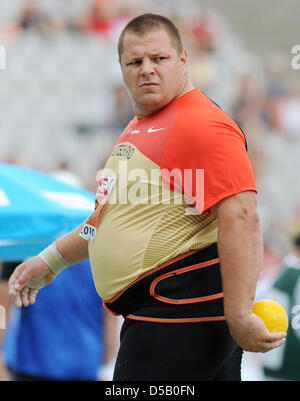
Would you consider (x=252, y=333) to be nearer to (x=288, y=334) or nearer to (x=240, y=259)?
(x=240, y=259)

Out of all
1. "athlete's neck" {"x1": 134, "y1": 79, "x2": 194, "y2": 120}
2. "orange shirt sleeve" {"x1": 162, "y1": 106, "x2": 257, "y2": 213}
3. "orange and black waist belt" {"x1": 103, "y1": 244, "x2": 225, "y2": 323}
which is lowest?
"orange and black waist belt" {"x1": 103, "y1": 244, "x2": 225, "y2": 323}

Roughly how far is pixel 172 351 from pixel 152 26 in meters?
0.85

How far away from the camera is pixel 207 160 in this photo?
145 cm

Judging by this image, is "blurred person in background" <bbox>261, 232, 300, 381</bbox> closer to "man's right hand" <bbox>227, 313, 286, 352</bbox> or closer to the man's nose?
"man's right hand" <bbox>227, 313, 286, 352</bbox>

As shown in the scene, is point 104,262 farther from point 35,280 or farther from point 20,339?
point 20,339

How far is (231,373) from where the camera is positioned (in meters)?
1.73

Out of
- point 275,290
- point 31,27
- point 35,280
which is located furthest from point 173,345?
point 31,27

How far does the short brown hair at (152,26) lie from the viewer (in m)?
1.63

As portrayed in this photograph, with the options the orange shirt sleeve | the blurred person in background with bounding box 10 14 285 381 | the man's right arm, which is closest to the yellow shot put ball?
the blurred person in background with bounding box 10 14 285 381

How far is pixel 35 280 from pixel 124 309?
14.5 inches

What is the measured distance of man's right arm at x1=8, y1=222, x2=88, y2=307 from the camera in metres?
1.86

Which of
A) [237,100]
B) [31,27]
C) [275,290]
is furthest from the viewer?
[31,27]

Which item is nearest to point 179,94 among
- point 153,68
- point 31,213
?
point 153,68

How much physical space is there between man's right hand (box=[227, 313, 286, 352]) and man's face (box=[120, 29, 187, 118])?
0.61 meters
